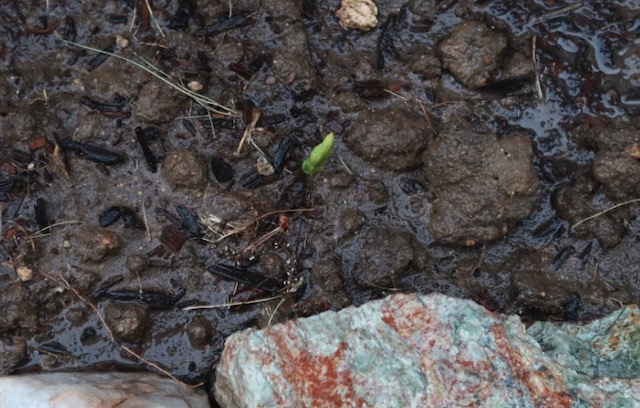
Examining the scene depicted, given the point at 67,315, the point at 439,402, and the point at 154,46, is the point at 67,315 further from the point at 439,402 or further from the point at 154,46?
the point at 439,402

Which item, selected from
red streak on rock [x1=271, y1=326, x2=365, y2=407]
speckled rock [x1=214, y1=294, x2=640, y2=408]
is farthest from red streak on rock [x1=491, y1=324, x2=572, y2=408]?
red streak on rock [x1=271, y1=326, x2=365, y2=407]

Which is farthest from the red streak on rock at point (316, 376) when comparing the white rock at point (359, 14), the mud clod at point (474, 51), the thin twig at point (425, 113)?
the white rock at point (359, 14)

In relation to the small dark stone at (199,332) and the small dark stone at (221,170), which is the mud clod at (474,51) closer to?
the small dark stone at (221,170)

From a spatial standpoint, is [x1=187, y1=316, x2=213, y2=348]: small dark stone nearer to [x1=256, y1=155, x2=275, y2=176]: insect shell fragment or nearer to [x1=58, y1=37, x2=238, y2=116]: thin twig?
[x1=256, y1=155, x2=275, y2=176]: insect shell fragment

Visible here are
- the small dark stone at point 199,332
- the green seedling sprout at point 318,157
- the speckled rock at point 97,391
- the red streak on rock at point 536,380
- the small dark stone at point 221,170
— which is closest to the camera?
the red streak on rock at point 536,380

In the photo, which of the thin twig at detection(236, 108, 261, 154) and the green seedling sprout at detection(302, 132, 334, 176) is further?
the thin twig at detection(236, 108, 261, 154)

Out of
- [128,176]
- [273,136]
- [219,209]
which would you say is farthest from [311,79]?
[128,176]
